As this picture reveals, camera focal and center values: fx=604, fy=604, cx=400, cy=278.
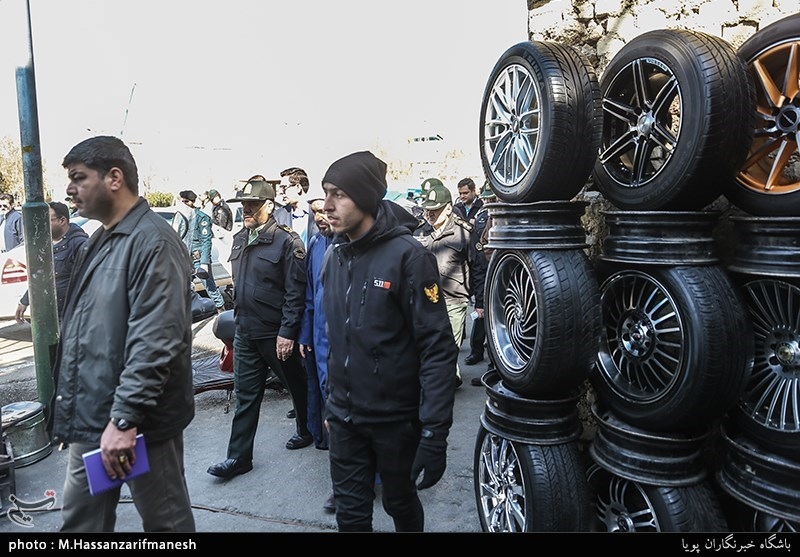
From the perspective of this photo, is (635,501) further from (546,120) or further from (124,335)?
(124,335)

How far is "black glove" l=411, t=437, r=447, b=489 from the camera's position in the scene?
2477 mm

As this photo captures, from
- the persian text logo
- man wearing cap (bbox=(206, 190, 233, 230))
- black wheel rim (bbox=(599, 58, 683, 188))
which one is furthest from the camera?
man wearing cap (bbox=(206, 190, 233, 230))

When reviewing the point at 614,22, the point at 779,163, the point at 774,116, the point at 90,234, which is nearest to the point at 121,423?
the point at 779,163

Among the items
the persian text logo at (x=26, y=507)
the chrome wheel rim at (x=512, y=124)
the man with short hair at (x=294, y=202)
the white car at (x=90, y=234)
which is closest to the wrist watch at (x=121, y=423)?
the persian text logo at (x=26, y=507)

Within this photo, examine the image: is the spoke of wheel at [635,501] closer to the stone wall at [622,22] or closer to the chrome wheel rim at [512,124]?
the stone wall at [622,22]

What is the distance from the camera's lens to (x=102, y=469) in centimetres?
231

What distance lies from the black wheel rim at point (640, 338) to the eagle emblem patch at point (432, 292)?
811 millimetres

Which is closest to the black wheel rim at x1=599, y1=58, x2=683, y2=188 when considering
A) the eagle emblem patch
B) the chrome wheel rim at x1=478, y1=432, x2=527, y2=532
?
the eagle emblem patch

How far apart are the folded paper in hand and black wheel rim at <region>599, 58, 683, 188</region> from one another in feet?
7.80

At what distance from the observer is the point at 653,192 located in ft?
8.49

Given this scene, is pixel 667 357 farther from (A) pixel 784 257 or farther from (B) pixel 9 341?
(B) pixel 9 341

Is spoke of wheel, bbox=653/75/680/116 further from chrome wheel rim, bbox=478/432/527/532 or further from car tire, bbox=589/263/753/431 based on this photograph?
chrome wheel rim, bbox=478/432/527/532
